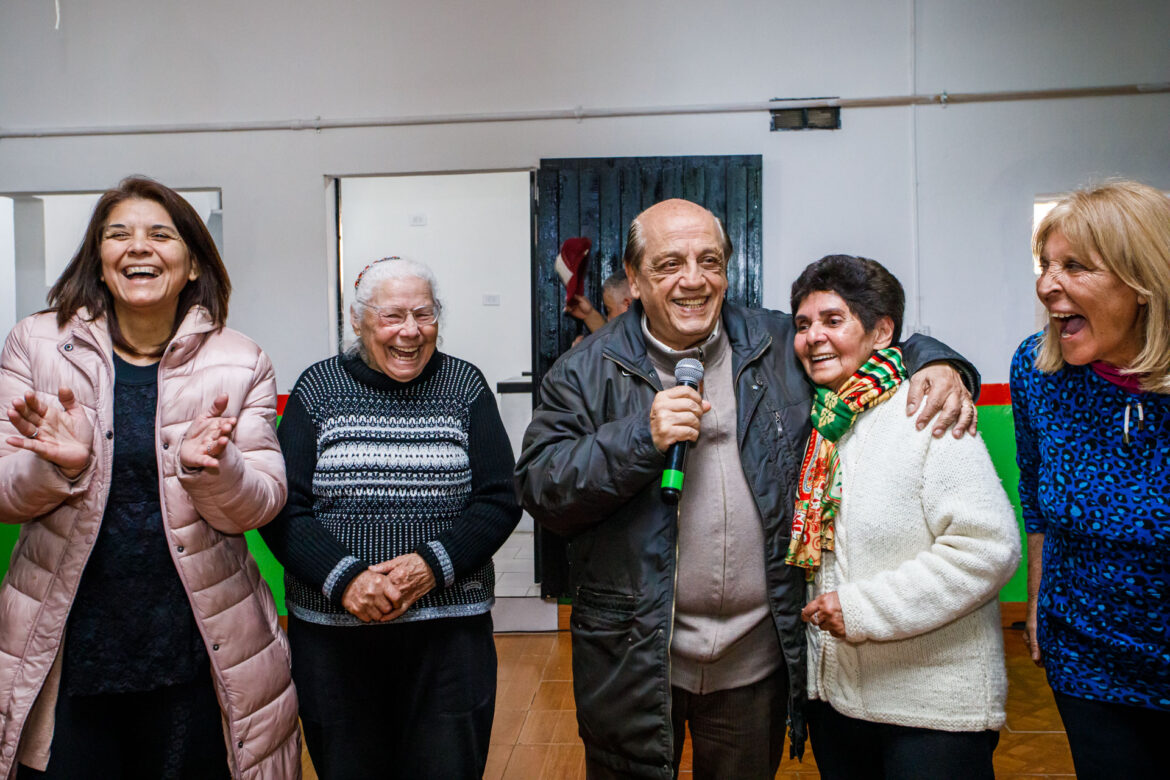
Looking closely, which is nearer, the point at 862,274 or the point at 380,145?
the point at 862,274

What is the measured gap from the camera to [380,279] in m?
1.84

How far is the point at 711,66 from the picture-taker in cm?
415

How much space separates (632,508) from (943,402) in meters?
0.59

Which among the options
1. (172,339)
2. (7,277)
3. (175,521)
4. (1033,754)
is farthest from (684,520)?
(7,277)

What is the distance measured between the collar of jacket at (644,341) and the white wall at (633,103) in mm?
2599

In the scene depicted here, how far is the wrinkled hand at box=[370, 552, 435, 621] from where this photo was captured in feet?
5.54

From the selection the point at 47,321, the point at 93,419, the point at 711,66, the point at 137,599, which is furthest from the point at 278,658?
the point at 711,66

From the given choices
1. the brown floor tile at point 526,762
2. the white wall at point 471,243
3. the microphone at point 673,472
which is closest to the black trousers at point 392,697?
the microphone at point 673,472

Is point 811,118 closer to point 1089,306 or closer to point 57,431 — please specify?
point 1089,306

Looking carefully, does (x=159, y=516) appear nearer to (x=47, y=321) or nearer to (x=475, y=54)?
(x=47, y=321)

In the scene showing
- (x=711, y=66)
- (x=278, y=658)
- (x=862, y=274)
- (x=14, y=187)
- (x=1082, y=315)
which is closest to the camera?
(x=1082, y=315)

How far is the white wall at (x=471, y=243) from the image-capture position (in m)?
6.49

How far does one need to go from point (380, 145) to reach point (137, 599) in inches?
127

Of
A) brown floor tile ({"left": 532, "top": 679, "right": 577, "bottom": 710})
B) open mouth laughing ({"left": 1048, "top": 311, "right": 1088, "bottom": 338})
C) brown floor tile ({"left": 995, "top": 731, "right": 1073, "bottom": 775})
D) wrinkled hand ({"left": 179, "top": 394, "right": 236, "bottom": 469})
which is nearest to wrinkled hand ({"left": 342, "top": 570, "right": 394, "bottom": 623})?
wrinkled hand ({"left": 179, "top": 394, "right": 236, "bottom": 469})
